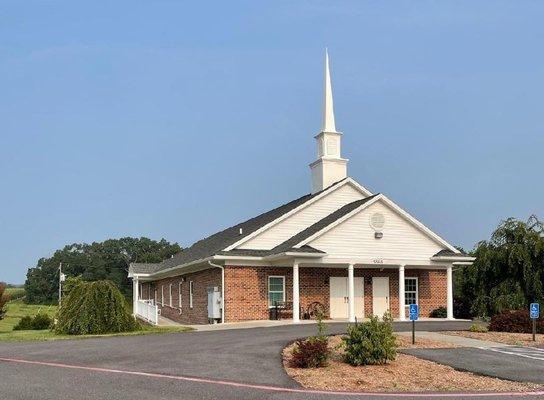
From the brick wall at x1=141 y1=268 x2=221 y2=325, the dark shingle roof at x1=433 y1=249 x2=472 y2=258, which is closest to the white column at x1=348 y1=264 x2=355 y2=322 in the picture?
the dark shingle roof at x1=433 y1=249 x2=472 y2=258

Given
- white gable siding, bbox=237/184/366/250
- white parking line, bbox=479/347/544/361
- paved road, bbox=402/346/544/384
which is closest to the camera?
paved road, bbox=402/346/544/384

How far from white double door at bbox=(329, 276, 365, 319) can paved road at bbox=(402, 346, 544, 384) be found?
12778 millimetres

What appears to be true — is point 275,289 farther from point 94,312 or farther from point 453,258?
point 94,312

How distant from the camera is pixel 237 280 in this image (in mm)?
28719

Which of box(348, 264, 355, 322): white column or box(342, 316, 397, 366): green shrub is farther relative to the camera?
box(348, 264, 355, 322): white column

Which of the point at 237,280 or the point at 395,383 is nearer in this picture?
the point at 395,383

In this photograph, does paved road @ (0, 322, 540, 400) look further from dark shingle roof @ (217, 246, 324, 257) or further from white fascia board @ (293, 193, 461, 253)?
white fascia board @ (293, 193, 461, 253)

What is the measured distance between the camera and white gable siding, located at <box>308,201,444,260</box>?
28.7 meters

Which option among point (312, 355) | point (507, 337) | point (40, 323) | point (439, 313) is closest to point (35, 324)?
point (40, 323)

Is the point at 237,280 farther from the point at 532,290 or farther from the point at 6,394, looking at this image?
the point at 6,394

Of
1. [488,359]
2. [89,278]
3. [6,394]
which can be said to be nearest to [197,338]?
[488,359]

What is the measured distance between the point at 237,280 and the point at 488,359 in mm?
14865

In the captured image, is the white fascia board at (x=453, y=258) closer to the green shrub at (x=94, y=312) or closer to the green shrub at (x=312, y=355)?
the green shrub at (x=94, y=312)

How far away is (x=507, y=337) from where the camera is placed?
67.7 ft
